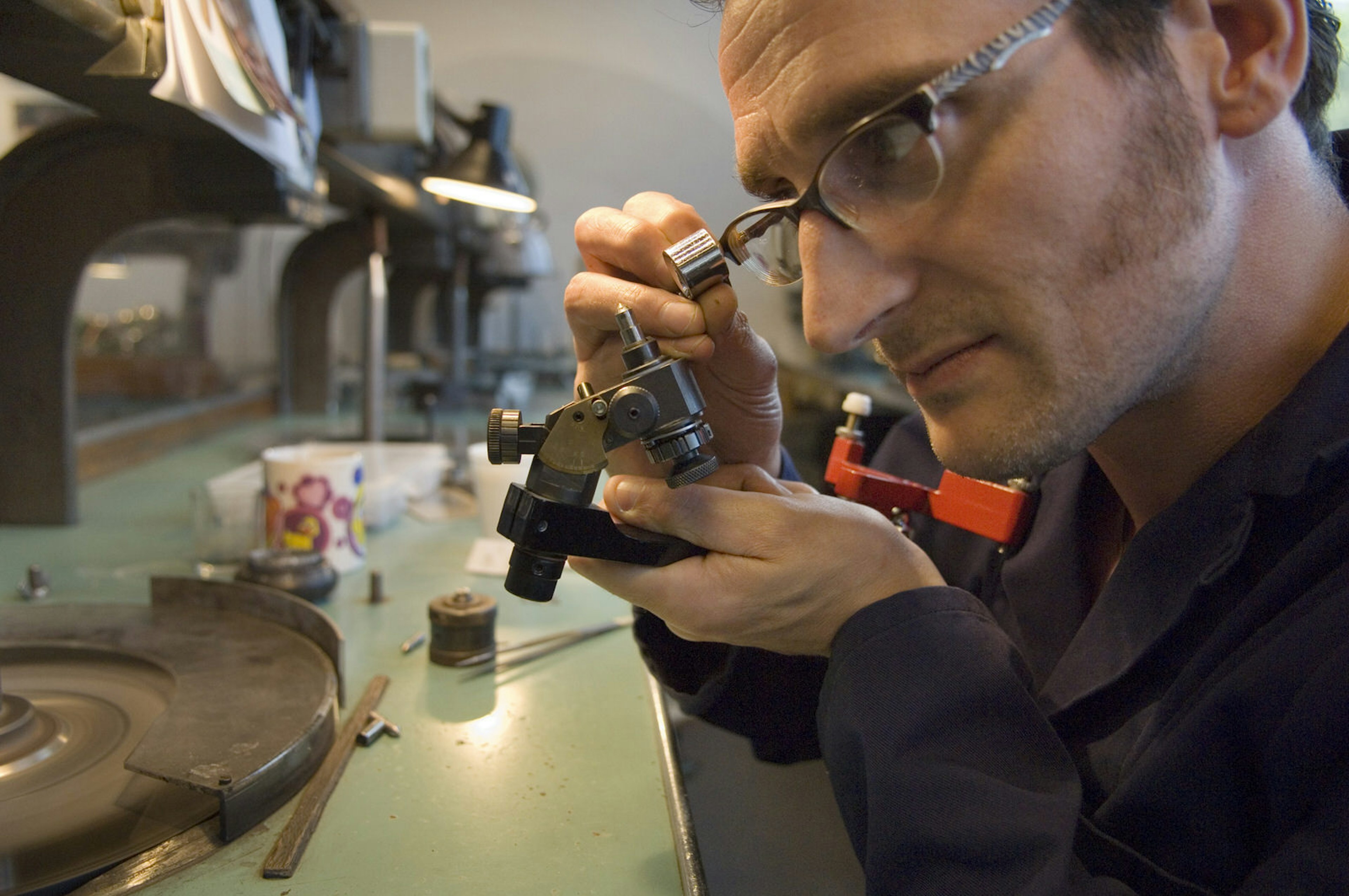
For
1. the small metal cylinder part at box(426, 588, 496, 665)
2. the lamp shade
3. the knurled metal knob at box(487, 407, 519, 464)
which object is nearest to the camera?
the knurled metal knob at box(487, 407, 519, 464)

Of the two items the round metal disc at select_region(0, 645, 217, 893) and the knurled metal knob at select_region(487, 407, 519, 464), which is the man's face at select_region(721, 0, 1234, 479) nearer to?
the knurled metal knob at select_region(487, 407, 519, 464)

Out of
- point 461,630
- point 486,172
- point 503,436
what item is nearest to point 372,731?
point 461,630

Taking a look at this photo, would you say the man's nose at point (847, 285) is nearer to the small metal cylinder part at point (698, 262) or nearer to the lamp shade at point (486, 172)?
the small metal cylinder part at point (698, 262)

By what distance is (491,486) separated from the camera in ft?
5.02

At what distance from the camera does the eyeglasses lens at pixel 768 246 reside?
0.81 m

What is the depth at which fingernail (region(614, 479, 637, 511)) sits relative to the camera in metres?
0.78

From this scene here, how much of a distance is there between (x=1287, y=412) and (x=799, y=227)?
41 cm

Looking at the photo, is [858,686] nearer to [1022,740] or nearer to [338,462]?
[1022,740]

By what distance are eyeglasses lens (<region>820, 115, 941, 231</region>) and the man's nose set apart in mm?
18

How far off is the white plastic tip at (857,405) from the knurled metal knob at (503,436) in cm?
44

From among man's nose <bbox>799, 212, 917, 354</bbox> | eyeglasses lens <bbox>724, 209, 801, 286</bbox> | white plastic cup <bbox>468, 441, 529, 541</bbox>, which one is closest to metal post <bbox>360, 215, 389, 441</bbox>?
white plastic cup <bbox>468, 441, 529, 541</bbox>

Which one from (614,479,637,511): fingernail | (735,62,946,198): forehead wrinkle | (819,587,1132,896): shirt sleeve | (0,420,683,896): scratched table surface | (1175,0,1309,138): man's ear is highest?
(1175,0,1309,138): man's ear

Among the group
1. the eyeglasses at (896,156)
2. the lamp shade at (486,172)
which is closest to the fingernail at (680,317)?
the eyeglasses at (896,156)

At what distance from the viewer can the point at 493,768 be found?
82 cm
